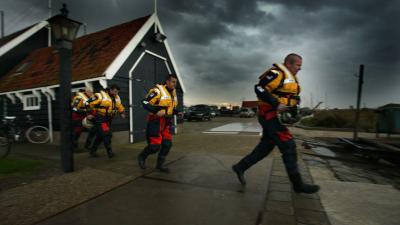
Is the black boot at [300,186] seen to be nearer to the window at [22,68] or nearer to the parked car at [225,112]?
the window at [22,68]

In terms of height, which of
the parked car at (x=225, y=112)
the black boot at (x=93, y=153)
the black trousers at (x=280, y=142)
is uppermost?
the parked car at (x=225, y=112)

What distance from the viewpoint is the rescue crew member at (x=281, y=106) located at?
292cm

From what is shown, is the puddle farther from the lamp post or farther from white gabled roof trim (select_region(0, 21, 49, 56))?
white gabled roof trim (select_region(0, 21, 49, 56))

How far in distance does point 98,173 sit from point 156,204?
1834 mm

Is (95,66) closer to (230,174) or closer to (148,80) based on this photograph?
(148,80)

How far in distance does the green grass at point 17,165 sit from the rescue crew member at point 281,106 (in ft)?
14.6

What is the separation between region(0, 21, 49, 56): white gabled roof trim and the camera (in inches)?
482

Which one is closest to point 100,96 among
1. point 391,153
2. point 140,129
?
point 140,129

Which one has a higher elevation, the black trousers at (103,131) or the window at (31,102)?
the window at (31,102)

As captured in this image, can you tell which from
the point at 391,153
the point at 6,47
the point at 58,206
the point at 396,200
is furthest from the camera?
the point at 6,47

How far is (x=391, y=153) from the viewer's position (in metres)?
5.14

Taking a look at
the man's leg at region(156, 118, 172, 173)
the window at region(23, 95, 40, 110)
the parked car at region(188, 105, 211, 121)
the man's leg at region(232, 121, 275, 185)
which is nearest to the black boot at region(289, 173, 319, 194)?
the man's leg at region(232, 121, 275, 185)

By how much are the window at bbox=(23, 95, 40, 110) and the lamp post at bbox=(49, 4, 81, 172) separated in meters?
6.36

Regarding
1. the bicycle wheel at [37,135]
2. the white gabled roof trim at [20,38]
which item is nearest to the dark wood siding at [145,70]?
the bicycle wheel at [37,135]
